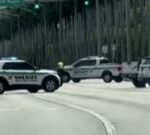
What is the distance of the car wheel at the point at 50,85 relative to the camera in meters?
39.8

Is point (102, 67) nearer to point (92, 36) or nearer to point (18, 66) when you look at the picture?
point (18, 66)

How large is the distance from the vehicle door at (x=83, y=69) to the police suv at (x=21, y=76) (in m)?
17.9

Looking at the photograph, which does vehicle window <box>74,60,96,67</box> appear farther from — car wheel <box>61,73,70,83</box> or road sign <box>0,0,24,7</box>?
road sign <box>0,0,24,7</box>

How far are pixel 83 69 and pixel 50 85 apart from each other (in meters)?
18.2

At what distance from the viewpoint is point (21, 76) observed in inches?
1535

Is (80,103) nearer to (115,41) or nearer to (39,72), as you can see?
(39,72)

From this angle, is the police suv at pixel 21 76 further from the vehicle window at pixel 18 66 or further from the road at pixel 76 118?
the road at pixel 76 118

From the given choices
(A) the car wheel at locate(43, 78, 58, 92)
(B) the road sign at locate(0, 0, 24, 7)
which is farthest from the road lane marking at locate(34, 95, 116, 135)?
(B) the road sign at locate(0, 0, 24, 7)

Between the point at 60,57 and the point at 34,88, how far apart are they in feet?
192

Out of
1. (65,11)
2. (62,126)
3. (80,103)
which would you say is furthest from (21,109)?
(65,11)

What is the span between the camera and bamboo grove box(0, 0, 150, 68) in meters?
72.2

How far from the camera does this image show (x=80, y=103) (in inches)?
1146

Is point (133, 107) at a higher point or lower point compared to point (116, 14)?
lower

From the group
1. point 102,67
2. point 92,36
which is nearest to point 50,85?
point 102,67
